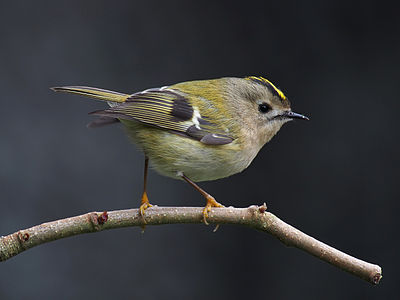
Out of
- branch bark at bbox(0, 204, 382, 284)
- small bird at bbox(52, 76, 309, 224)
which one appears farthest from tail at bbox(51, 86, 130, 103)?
branch bark at bbox(0, 204, 382, 284)

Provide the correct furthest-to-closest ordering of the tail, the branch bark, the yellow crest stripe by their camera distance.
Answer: the yellow crest stripe → the tail → the branch bark

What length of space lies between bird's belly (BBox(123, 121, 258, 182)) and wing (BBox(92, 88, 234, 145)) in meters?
0.02

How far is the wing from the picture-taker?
5.33 feet

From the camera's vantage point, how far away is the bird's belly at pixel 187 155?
162 centimetres

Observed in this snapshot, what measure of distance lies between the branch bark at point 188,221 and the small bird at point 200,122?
0.38ft

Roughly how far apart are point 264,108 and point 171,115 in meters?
0.31

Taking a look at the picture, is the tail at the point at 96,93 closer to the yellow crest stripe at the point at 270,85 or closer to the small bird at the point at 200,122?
the small bird at the point at 200,122

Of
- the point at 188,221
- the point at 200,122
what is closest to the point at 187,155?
the point at 200,122

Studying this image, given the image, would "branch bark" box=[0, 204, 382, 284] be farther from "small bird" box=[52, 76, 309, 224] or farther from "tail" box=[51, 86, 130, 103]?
"tail" box=[51, 86, 130, 103]

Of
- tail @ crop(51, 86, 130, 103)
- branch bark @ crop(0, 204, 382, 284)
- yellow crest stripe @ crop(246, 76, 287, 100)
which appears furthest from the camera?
yellow crest stripe @ crop(246, 76, 287, 100)

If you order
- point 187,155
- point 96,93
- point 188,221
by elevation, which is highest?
point 96,93

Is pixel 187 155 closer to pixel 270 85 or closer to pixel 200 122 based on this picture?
pixel 200 122

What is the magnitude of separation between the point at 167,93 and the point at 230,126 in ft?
0.74

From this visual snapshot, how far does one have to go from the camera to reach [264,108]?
1785 millimetres
